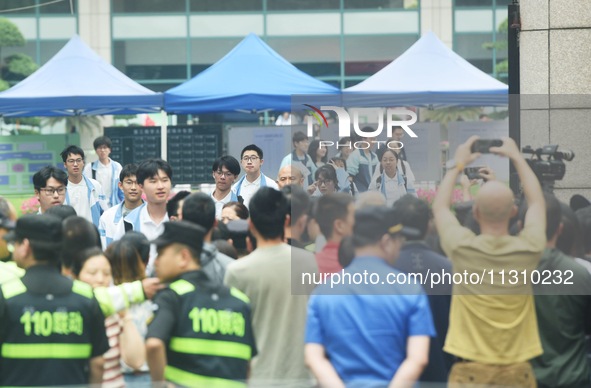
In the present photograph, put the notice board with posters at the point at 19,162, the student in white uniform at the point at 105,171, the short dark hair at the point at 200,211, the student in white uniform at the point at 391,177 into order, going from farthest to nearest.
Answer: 1. the notice board with posters at the point at 19,162
2. the student in white uniform at the point at 105,171
3. the student in white uniform at the point at 391,177
4. the short dark hair at the point at 200,211

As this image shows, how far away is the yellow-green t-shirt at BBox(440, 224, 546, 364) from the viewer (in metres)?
5.47

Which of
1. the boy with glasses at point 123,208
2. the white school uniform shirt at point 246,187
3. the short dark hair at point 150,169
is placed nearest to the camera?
the short dark hair at point 150,169

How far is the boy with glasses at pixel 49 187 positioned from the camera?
9469 millimetres

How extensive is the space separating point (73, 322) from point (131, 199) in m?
4.60

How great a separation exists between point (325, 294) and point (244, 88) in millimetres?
10216

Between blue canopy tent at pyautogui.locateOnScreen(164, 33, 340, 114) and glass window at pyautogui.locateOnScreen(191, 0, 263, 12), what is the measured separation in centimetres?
1934

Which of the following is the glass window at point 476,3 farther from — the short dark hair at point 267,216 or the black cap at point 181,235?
the black cap at point 181,235

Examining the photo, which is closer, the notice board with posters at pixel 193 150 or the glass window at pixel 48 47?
the notice board with posters at pixel 193 150

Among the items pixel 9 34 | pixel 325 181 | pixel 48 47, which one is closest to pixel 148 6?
pixel 48 47

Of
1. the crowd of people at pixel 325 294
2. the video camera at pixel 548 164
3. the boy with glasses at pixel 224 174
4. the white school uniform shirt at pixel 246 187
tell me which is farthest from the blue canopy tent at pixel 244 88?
the video camera at pixel 548 164

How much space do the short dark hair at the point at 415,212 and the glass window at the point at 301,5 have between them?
98.4 ft

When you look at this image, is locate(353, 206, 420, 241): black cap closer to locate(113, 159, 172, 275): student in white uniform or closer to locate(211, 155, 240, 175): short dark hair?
locate(113, 159, 172, 275): student in white uniform

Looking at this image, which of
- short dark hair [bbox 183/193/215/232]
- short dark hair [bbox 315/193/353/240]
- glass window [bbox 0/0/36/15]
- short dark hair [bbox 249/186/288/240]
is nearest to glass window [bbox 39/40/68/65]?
glass window [bbox 0/0/36/15]

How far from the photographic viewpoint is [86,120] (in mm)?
32812
